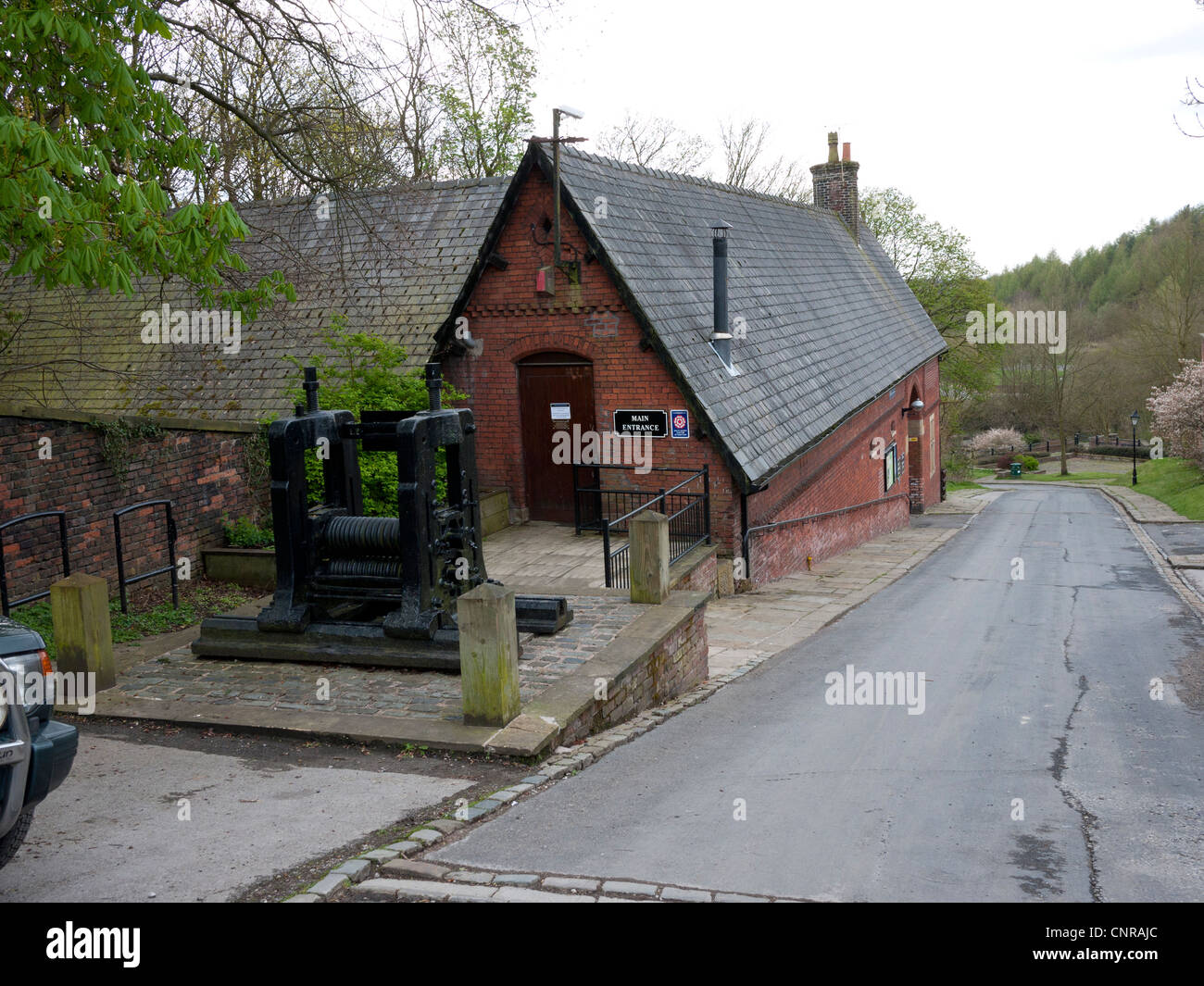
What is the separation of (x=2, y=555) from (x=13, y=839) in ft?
16.4

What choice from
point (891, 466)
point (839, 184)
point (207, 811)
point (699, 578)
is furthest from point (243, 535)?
point (839, 184)

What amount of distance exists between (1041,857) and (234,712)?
5433 mm

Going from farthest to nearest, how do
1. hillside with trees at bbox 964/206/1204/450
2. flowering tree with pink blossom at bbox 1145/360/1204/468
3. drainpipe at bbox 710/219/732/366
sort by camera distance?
hillside with trees at bbox 964/206/1204/450 < flowering tree with pink blossom at bbox 1145/360/1204/468 < drainpipe at bbox 710/219/732/366


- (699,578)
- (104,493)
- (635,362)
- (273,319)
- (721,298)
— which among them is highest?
(273,319)

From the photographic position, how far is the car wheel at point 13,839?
15.6 feet

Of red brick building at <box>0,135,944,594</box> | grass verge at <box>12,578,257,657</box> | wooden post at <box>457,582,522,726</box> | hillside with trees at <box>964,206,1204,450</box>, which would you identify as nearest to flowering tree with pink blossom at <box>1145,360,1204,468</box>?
hillside with trees at <box>964,206,1204,450</box>

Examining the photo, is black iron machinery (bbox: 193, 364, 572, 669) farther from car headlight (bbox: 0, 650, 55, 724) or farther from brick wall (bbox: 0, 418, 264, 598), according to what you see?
car headlight (bbox: 0, 650, 55, 724)

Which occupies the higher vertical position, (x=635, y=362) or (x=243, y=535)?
(x=635, y=362)

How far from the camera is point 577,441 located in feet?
50.0

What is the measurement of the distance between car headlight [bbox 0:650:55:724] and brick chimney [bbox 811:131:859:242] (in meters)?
33.5

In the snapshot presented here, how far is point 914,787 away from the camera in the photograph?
672cm

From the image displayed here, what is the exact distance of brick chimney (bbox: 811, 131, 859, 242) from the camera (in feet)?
115

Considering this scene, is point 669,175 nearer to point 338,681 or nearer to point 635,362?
point 635,362

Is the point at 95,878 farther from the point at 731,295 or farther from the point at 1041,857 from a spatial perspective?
the point at 731,295
